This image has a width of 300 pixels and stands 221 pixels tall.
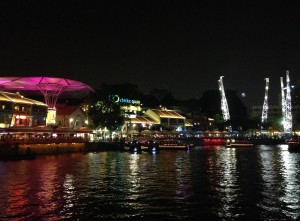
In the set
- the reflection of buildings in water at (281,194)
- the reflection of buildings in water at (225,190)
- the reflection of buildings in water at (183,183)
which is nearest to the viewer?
the reflection of buildings in water at (281,194)

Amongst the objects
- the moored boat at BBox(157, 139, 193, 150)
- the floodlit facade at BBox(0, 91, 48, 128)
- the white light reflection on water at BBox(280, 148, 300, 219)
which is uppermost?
the floodlit facade at BBox(0, 91, 48, 128)

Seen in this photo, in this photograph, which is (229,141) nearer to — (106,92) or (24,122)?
(106,92)

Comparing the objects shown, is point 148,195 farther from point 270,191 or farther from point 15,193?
point 15,193

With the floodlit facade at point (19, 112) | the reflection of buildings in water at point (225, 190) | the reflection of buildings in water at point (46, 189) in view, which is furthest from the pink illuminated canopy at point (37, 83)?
the reflection of buildings in water at point (225, 190)

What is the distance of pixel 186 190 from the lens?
29.5 m

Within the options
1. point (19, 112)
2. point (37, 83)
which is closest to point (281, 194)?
point (37, 83)

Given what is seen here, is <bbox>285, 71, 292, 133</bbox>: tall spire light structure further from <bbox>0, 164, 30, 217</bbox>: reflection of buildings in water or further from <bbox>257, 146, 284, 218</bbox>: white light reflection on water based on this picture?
<bbox>0, 164, 30, 217</bbox>: reflection of buildings in water

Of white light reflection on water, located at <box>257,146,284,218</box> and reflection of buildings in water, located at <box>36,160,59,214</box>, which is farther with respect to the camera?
reflection of buildings in water, located at <box>36,160,59,214</box>

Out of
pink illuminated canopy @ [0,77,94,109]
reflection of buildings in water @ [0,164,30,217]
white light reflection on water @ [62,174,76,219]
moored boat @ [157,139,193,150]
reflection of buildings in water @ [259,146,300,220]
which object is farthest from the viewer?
moored boat @ [157,139,193,150]

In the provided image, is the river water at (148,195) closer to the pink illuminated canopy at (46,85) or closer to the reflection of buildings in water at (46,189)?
the reflection of buildings in water at (46,189)

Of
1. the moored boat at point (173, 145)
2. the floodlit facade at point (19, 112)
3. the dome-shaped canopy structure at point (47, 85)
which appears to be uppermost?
the dome-shaped canopy structure at point (47, 85)

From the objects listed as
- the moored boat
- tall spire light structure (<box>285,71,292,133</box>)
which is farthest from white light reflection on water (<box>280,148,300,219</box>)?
tall spire light structure (<box>285,71,292,133</box>)

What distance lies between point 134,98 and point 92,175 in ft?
362

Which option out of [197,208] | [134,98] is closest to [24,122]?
[134,98]
